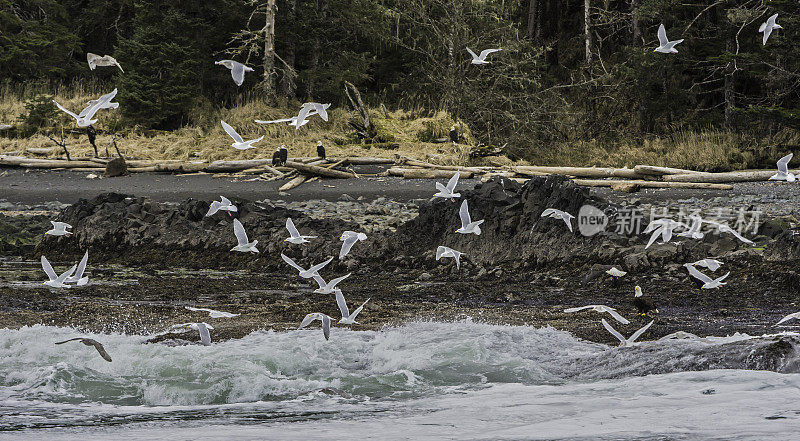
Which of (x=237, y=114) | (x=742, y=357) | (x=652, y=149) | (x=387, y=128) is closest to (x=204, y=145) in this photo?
(x=237, y=114)

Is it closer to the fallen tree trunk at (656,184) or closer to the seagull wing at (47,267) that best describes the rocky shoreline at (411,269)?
the seagull wing at (47,267)

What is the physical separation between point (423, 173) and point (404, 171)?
19.1 inches

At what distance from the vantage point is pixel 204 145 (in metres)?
24.5

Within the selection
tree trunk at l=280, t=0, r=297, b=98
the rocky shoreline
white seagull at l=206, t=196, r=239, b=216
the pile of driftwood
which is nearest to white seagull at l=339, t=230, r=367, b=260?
the rocky shoreline

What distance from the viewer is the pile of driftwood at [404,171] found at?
1989 cm

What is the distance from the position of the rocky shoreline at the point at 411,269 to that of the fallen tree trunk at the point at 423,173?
519 cm

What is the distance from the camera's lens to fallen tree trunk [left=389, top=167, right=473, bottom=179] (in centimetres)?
2095

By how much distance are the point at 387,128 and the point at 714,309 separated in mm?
17121

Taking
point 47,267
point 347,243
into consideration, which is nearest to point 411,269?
point 347,243

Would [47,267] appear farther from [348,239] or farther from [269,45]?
[269,45]

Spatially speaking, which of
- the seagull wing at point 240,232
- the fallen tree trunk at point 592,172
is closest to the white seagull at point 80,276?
the seagull wing at point 240,232

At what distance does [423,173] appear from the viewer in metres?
21.1

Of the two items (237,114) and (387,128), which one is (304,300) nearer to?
(387,128)

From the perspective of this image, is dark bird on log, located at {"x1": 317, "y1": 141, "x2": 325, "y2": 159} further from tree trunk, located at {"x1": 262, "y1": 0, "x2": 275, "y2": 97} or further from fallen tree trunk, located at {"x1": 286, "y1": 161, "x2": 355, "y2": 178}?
tree trunk, located at {"x1": 262, "y1": 0, "x2": 275, "y2": 97}
